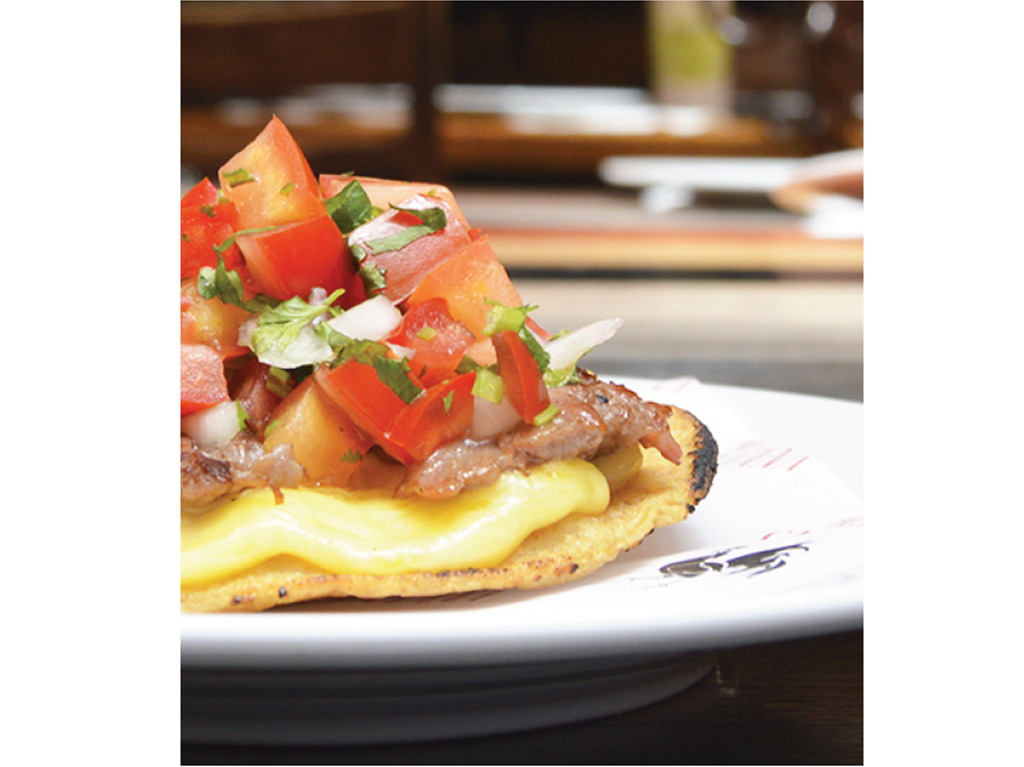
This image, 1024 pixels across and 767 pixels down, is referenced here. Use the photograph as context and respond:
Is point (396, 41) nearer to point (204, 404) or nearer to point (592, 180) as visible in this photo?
point (592, 180)

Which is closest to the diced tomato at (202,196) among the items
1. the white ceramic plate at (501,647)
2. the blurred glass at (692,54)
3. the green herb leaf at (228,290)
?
the green herb leaf at (228,290)

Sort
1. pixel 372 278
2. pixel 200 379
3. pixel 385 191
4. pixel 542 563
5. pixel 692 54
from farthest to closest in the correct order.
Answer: pixel 692 54, pixel 385 191, pixel 372 278, pixel 200 379, pixel 542 563

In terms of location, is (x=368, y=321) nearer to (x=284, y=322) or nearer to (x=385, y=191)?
(x=284, y=322)

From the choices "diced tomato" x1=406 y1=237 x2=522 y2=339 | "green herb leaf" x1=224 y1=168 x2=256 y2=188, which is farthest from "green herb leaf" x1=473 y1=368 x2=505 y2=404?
"green herb leaf" x1=224 y1=168 x2=256 y2=188

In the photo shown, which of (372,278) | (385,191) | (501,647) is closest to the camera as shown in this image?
(501,647)

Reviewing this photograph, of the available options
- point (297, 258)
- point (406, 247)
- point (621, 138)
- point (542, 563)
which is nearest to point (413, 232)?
point (406, 247)

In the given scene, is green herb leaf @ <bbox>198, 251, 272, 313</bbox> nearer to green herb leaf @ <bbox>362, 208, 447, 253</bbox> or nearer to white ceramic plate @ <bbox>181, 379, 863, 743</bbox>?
green herb leaf @ <bbox>362, 208, 447, 253</bbox>
